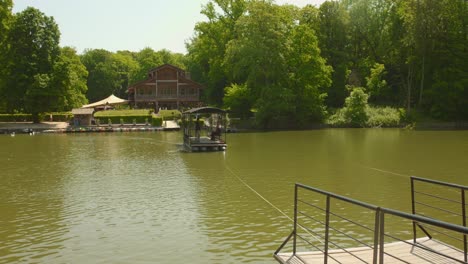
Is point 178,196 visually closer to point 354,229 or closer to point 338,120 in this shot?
point 354,229

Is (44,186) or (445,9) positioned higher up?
(445,9)

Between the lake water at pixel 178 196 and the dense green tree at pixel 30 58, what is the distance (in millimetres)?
32865

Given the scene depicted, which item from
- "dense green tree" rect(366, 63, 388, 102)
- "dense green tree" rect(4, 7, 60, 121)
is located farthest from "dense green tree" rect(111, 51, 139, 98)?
"dense green tree" rect(366, 63, 388, 102)

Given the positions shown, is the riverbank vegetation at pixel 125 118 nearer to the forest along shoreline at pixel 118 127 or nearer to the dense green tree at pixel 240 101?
the forest along shoreline at pixel 118 127

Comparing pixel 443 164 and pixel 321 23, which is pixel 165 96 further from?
pixel 443 164

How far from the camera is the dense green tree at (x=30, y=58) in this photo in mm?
62625

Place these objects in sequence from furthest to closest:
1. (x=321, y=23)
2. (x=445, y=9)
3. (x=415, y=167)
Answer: (x=321, y=23)
(x=445, y=9)
(x=415, y=167)

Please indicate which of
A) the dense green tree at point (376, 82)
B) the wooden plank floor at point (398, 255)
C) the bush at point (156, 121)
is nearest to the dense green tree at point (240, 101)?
the bush at point (156, 121)

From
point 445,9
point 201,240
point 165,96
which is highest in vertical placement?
point 445,9

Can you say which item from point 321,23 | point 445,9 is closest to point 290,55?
point 321,23

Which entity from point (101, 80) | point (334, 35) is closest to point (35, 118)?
point (101, 80)

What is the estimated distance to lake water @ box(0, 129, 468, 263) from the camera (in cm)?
1077

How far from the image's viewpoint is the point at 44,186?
1980 centimetres

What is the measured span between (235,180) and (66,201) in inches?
291
